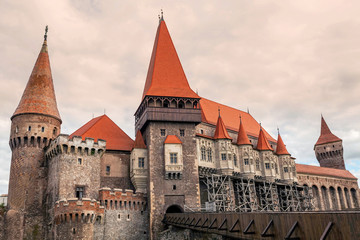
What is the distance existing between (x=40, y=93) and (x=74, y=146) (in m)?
7.74

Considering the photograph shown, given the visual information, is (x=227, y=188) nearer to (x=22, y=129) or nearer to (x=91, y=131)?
(x=91, y=131)

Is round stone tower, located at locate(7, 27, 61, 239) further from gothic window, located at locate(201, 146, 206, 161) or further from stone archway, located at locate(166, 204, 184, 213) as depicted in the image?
gothic window, located at locate(201, 146, 206, 161)

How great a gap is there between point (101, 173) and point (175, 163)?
724 centimetres

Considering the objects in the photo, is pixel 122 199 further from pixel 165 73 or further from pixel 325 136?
pixel 325 136

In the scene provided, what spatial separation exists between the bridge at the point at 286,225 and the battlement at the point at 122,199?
963 centimetres

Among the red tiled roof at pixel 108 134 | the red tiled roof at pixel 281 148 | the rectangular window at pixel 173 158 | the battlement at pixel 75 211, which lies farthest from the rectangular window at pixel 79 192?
the red tiled roof at pixel 281 148

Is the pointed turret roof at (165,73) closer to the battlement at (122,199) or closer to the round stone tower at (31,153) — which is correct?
the battlement at (122,199)

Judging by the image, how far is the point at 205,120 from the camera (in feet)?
128

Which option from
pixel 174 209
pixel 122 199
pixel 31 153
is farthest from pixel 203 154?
pixel 31 153

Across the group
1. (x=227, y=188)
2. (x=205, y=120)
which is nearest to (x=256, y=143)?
(x=205, y=120)

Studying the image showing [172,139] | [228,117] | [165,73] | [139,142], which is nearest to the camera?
[172,139]

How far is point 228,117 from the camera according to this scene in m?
44.3

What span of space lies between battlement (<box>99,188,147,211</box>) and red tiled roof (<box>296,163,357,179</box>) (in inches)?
1228

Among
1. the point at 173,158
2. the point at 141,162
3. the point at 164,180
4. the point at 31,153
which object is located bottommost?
the point at 164,180
